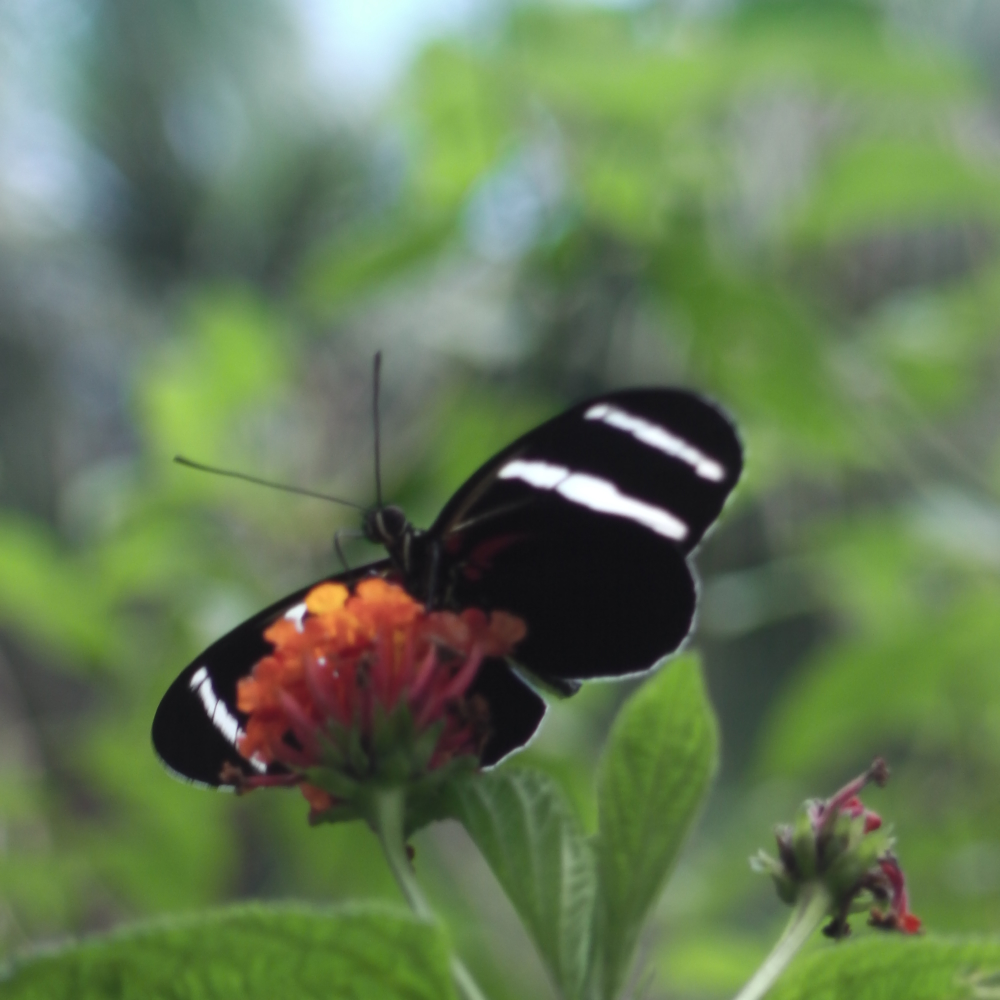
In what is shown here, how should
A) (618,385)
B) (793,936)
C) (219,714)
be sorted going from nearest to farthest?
(793,936) < (219,714) < (618,385)

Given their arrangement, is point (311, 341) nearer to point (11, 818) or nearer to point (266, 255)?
point (11, 818)

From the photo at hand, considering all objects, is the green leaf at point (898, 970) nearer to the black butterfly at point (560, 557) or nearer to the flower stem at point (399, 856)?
the flower stem at point (399, 856)

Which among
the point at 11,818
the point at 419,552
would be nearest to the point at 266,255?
the point at 11,818

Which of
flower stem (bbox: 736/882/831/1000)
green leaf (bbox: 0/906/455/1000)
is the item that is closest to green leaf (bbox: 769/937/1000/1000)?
flower stem (bbox: 736/882/831/1000)

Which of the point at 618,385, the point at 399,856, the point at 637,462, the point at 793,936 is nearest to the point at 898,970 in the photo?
the point at 793,936

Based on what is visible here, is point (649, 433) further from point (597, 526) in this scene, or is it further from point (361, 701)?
point (361, 701)

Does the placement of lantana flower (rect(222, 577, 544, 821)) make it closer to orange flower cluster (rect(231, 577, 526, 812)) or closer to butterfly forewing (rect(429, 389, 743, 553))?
orange flower cluster (rect(231, 577, 526, 812))

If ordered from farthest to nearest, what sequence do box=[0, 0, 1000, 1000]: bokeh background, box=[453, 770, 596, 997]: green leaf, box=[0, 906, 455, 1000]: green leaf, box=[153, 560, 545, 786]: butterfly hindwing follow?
box=[0, 0, 1000, 1000]: bokeh background, box=[153, 560, 545, 786]: butterfly hindwing, box=[453, 770, 596, 997]: green leaf, box=[0, 906, 455, 1000]: green leaf
